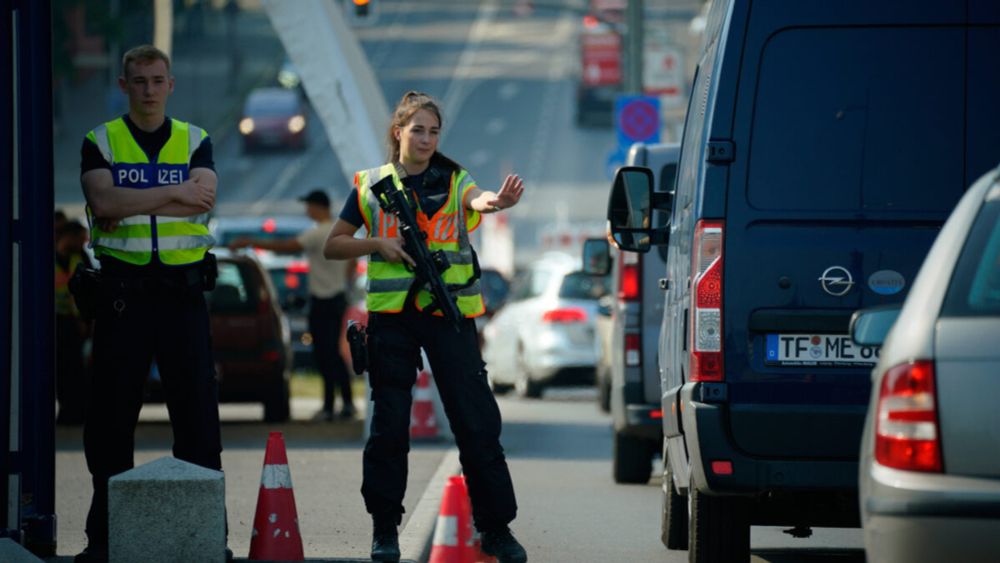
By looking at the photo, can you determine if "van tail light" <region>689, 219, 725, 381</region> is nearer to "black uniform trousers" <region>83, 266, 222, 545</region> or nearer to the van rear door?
the van rear door

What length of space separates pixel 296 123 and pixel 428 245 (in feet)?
193

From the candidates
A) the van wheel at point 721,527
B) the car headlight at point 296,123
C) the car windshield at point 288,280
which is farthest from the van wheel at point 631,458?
the car headlight at point 296,123

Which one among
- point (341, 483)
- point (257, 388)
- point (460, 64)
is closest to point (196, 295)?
point (341, 483)

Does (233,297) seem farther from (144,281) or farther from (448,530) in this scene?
(448,530)

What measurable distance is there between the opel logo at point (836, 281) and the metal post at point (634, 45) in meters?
17.6

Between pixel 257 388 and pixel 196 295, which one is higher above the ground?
pixel 196 295

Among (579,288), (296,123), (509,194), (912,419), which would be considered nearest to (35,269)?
(509,194)

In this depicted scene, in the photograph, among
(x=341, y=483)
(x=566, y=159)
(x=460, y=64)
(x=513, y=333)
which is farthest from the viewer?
(x=460, y=64)

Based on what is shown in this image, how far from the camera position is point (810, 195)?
310 inches

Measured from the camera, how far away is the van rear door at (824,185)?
784 cm

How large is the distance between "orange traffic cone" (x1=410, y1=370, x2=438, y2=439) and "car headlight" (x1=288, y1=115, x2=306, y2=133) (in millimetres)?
49566

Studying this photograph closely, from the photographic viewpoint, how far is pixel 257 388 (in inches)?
741

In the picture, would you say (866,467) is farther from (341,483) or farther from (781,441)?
(341,483)

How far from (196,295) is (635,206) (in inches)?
73.6
